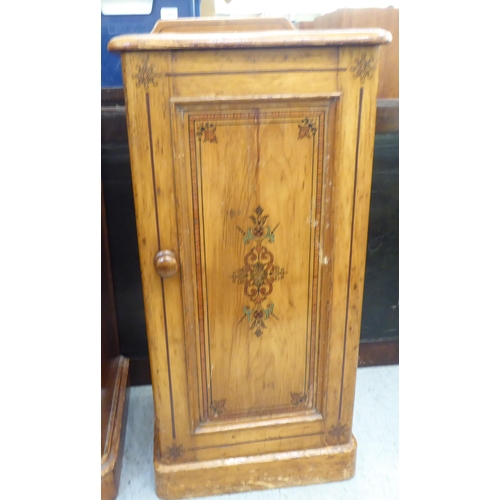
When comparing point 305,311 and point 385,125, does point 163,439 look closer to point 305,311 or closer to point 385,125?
point 305,311

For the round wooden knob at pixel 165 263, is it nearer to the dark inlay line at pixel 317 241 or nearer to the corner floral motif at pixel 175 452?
the dark inlay line at pixel 317 241

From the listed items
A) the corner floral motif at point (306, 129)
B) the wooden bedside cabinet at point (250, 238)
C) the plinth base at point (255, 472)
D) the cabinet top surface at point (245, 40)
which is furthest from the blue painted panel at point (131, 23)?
the plinth base at point (255, 472)

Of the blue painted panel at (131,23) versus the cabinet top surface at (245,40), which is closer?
the cabinet top surface at (245,40)

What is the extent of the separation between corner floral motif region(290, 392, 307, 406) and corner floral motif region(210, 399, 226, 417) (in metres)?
0.17

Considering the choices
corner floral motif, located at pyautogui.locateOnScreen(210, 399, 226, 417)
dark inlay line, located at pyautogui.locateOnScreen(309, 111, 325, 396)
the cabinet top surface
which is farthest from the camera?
corner floral motif, located at pyautogui.locateOnScreen(210, 399, 226, 417)

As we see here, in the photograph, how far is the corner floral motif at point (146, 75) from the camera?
0.80m

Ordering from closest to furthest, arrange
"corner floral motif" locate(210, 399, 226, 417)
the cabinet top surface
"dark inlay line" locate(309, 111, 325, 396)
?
the cabinet top surface, "dark inlay line" locate(309, 111, 325, 396), "corner floral motif" locate(210, 399, 226, 417)

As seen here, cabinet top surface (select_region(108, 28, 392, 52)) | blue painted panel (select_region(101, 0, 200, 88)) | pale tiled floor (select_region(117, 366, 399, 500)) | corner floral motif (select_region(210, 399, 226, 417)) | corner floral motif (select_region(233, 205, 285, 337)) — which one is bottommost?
pale tiled floor (select_region(117, 366, 399, 500))

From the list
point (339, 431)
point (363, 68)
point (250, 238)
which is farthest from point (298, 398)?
point (363, 68)

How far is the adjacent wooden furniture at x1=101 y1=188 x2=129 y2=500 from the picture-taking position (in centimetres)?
111

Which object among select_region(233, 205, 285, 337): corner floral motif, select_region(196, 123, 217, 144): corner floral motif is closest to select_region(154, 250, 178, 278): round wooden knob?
select_region(233, 205, 285, 337): corner floral motif

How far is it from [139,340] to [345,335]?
29.2 inches

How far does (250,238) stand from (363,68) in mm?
407

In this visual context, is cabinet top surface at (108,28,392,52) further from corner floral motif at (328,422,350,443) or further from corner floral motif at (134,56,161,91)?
corner floral motif at (328,422,350,443)
